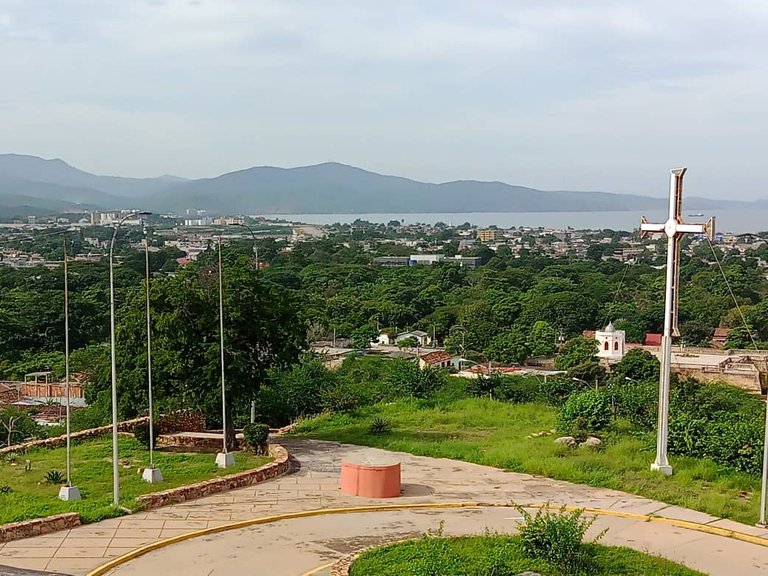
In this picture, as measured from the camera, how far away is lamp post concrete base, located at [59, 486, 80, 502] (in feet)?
41.3

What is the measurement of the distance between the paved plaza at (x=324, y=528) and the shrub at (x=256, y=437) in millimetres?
1738

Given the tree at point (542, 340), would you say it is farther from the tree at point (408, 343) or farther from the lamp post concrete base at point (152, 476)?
the lamp post concrete base at point (152, 476)

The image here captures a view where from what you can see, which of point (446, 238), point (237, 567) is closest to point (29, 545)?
point (237, 567)

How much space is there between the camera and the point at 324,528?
11617 millimetres

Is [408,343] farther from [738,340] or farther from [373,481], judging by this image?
[373,481]

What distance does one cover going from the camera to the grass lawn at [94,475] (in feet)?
39.1

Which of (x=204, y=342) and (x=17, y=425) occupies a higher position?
(x=204, y=342)

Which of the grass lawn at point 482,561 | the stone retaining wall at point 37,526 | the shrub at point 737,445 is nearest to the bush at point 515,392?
the shrub at point 737,445

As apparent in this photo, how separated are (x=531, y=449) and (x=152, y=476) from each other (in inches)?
254

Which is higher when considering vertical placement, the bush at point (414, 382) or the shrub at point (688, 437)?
the shrub at point (688, 437)

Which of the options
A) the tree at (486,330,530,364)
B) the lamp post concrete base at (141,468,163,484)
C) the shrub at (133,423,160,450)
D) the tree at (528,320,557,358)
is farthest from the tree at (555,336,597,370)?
the lamp post concrete base at (141,468,163,484)

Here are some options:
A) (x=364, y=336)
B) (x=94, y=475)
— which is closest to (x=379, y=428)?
(x=94, y=475)

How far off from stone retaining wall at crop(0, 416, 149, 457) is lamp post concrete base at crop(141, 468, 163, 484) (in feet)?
13.1

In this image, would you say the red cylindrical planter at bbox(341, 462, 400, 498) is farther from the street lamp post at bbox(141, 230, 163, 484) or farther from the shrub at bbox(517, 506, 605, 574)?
the shrub at bbox(517, 506, 605, 574)
